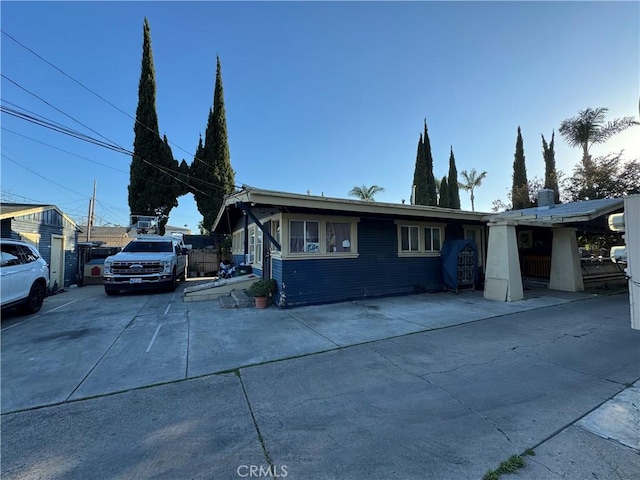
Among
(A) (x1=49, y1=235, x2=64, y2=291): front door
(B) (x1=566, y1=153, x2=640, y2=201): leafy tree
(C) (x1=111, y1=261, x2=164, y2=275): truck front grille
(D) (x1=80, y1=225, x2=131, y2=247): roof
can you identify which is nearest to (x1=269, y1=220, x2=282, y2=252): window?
(C) (x1=111, y1=261, x2=164, y2=275): truck front grille

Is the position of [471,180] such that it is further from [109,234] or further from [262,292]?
[109,234]

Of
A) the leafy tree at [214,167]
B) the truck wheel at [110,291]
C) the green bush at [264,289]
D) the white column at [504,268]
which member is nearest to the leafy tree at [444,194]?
the leafy tree at [214,167]

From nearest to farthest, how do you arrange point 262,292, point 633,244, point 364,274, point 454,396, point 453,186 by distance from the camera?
1. point 633,244
2. point 454,396
3. point 262,292
4. point 364,274
5. point 453,186

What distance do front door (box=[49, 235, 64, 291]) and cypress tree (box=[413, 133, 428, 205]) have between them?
1121 inches

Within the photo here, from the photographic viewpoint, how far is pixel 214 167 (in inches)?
858

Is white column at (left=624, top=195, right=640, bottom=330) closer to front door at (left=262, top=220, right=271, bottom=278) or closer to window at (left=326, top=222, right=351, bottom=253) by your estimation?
window at (left=326, top=222, right=351, bottom=253)

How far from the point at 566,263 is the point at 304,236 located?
996 cm

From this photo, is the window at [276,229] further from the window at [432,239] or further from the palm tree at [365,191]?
the palm tree at [365,191]

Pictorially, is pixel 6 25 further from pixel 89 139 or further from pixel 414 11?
pixel 414 11

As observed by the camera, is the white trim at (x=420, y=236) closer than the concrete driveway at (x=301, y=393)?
No

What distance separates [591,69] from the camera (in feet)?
20.6

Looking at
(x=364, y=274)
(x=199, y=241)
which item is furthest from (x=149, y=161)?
(x=364, y=274)

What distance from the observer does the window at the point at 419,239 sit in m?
9.61

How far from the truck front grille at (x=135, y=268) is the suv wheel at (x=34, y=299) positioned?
213 cm
